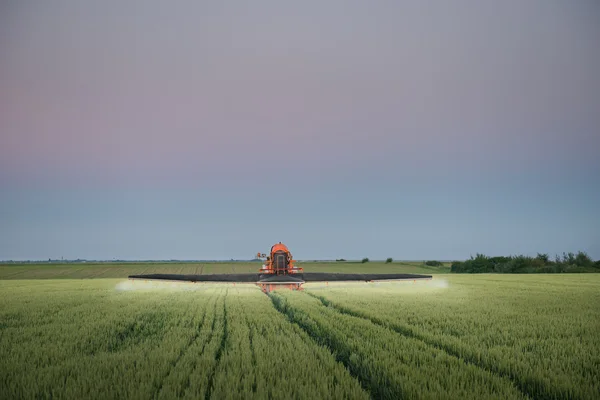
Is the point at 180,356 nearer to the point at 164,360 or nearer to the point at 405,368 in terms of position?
the point at 164,360

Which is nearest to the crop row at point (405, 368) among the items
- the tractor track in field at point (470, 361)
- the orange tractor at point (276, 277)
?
the tractor track in field at point (470, 361)

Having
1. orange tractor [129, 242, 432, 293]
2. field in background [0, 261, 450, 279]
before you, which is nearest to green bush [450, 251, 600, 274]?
field in background [0, 261, 450, 279]

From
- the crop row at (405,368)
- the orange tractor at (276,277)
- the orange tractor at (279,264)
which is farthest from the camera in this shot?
the orange tractor at (279,264)

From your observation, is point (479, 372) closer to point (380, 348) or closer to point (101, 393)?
point (380, 348)

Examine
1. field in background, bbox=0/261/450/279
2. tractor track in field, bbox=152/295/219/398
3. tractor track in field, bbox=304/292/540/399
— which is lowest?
field in background, bbox=0/261/450/279

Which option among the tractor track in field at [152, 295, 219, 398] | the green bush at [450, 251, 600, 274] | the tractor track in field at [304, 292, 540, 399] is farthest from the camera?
the green bush at [450, 251, 600, 274]

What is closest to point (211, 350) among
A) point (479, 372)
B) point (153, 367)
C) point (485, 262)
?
point (153, 367)

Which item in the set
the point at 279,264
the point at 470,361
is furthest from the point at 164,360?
the point at 279,264

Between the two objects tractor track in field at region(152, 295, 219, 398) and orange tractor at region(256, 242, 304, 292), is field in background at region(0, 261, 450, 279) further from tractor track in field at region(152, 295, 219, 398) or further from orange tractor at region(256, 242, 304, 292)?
tractor track in field at region(152, 295, 219, 398)

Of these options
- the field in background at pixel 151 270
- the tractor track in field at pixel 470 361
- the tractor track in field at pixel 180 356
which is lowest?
the field in background at pixel 151 270

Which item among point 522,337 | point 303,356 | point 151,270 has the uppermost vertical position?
point 303,356

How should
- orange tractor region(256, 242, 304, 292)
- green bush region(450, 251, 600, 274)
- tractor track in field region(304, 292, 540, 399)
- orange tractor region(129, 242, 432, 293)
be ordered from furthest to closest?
green bush region(450, 251, 600, 274) < orange tractor region(256, 242, 304, 292) < orange tractor region(129, 242, 432, 293) < tractor track in field region(304, 292, 540, 399)

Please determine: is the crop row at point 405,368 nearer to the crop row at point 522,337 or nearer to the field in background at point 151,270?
the crop row at point 522,337

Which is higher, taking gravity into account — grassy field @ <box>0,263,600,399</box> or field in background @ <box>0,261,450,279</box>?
grassy field @ <box>0,263,600,399</box>
